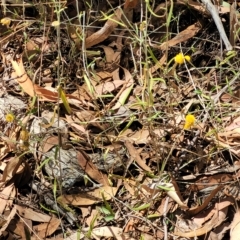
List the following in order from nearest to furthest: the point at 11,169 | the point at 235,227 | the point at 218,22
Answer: the point at 235,227 < the point at 11,169 < the point at 218,22

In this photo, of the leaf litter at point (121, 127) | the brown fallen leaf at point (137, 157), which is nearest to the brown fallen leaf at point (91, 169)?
the leaf litter at point (121, 127)

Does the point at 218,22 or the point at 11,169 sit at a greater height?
the point at 218,22

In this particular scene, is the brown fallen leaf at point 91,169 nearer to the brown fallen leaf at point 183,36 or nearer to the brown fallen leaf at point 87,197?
the brown fallen leaf at point 87,197

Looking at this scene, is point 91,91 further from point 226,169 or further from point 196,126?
point 226,169

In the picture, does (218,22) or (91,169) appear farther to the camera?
(218,22)

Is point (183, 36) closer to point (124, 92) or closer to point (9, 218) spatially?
point (124, 92)

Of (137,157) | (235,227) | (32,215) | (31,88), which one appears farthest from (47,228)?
(235,227)

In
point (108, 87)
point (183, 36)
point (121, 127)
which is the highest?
point (183, 36)

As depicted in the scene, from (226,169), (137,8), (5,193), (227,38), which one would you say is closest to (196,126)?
(226,169)

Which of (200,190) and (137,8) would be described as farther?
(137,8)
